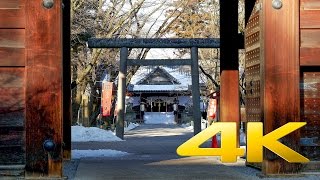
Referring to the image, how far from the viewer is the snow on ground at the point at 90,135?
2448 cm

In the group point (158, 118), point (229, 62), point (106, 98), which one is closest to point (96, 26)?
point (106, 98)

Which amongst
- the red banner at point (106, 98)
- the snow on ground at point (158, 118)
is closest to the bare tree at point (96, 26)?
the red banner at point (106, 98)

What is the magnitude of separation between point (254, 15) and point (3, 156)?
5.33 metres

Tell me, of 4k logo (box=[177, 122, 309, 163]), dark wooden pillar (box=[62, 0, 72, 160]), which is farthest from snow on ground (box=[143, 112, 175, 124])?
4k logo (box=[177, 122, 309, 163])

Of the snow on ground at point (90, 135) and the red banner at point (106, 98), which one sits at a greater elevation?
the red banner at point (106, 98)

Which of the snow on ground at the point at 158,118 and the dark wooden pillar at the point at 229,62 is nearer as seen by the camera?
the dark wooden pillar at the point at 229,62

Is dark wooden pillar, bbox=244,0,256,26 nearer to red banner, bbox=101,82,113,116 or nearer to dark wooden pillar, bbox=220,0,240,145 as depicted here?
dark wooden pillar, bbox=220,0,240,145

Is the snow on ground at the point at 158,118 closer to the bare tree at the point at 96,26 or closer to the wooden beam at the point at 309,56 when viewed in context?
the bare tree at the point at 96,26

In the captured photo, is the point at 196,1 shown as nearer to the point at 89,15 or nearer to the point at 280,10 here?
the point at 89,15

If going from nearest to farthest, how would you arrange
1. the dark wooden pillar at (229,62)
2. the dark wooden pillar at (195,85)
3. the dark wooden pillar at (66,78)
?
the dark wooden pillar at (66,78) < the dark wooden pillar at (229,62) < the dark wooden pillar at (195,85)

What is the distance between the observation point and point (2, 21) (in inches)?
340

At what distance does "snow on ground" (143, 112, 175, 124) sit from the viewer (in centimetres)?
6494

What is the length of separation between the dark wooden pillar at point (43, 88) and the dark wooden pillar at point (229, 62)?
5279mm

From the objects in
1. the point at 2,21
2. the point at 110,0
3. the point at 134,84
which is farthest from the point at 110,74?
the point at 2,21
